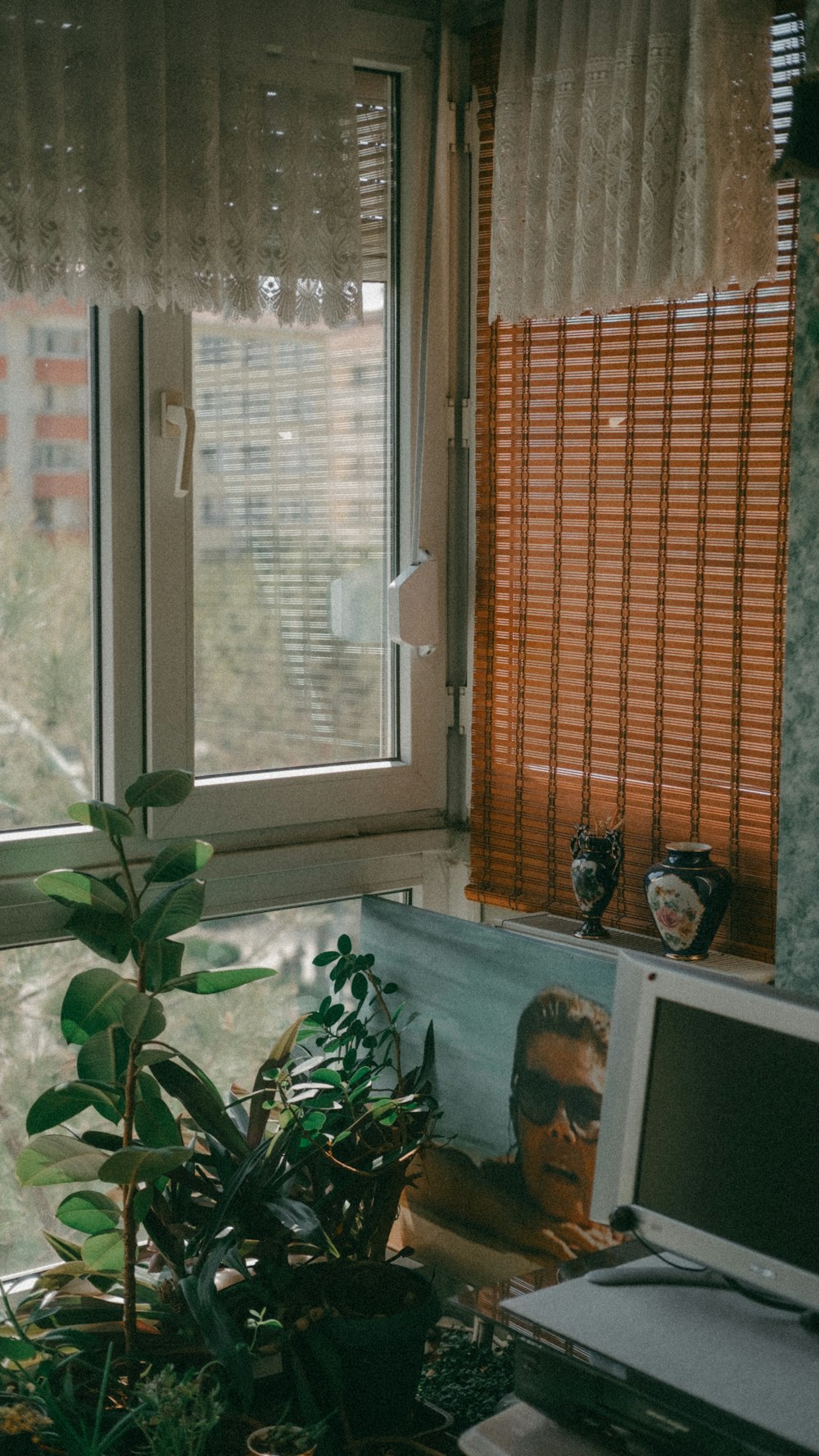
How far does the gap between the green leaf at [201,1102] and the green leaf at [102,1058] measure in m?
0.08

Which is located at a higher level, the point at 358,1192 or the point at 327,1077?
the point at 327,1077

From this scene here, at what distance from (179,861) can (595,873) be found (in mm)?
625

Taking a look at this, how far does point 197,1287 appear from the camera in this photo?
187 cm

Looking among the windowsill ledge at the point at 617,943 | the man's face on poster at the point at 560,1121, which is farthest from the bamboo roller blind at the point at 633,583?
the man's face on poster at the point at 560,1121

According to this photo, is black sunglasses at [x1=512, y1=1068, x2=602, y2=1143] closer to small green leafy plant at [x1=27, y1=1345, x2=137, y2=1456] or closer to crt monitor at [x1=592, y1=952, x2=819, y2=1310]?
crt monitor at [x1=592, y1=952, x2=819, y2=1310]

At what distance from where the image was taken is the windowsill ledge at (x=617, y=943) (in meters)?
2.01

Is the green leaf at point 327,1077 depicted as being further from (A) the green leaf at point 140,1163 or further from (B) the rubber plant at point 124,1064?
(A) the green leaf at point 140,1163

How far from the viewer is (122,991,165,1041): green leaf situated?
74.5 inches

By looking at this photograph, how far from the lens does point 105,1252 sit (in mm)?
2000

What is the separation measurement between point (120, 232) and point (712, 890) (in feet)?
4.08

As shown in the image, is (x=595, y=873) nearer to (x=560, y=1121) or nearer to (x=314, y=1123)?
(x=560, y=1121)

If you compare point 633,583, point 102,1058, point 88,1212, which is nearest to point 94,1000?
point 102,1058

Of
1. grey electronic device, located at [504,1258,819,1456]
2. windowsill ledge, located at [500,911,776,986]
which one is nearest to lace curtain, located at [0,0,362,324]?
windowsill ledge, located at [500,911,776,986]

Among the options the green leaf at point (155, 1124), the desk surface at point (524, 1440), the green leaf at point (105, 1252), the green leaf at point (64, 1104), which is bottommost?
the green leaf at point (105, 1252)
